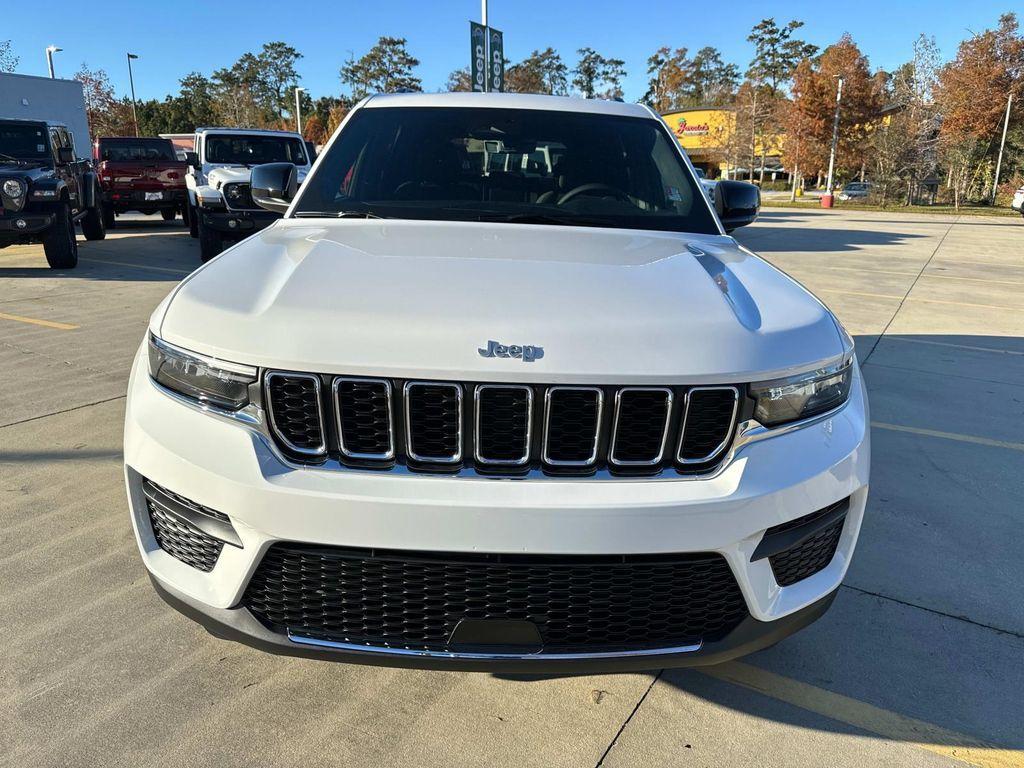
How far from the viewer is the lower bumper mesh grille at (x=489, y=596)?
170cm

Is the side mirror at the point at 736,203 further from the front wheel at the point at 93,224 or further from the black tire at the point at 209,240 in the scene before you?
the front wheel at the point at 93,224

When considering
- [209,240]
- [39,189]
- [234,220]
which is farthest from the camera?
[209,240]

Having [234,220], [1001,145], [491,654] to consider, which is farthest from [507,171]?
[1001,145]

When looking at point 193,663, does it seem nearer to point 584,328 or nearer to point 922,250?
→ point 584,328

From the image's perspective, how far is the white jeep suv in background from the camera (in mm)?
1667

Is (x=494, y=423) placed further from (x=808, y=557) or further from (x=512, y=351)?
(x=808, y=557)

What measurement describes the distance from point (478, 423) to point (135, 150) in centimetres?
1716

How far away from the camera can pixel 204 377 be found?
1835 millimetres

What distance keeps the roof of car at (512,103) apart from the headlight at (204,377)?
201 cm

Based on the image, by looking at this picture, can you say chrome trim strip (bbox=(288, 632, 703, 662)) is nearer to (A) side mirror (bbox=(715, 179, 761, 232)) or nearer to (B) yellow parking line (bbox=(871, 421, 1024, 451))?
(A) side mirror (bbox=(715, 179, 761, 232))

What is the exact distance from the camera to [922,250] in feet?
52.7

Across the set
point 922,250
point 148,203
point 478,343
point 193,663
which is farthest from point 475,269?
point 922,250

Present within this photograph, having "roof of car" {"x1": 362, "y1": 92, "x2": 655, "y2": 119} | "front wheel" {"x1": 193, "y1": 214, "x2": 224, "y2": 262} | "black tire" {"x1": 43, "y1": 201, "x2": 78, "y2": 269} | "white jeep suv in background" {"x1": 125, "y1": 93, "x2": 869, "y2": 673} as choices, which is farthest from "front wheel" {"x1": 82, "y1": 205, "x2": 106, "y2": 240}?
"white jeep suv in background" {"x1": 125, "y1": 93, "x2": 869, "y2": 673}

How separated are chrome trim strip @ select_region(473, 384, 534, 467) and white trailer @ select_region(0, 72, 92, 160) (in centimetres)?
1988
